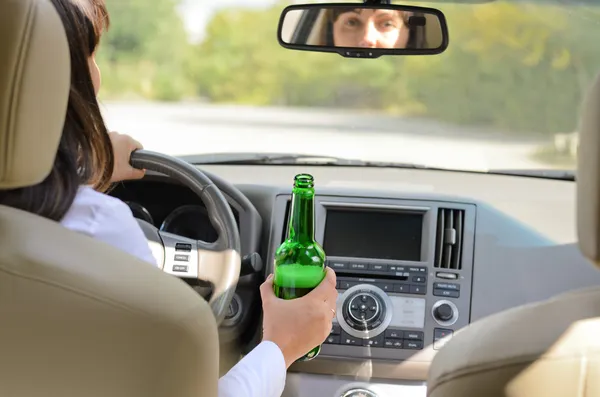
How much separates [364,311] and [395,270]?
192 mm

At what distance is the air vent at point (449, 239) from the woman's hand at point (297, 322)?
127 centimetres

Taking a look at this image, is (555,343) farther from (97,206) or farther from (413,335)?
(413,335)

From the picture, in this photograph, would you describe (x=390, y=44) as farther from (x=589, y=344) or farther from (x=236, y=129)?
(x=236, y=129)

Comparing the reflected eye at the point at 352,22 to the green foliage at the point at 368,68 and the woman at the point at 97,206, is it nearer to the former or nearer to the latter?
the woman at the point at 97,206

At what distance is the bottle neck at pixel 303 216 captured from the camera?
7.82 feet

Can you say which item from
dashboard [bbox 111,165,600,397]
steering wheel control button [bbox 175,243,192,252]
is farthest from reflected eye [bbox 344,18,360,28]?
steering wheel control button [bbox 175,243,192,252]

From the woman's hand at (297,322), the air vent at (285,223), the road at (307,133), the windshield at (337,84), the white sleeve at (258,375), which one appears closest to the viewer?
the white sleeve at (258,375)

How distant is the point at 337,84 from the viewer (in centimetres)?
1255

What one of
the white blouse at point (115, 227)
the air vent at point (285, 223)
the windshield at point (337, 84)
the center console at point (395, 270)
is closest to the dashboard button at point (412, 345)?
the center console at point (395, 270)

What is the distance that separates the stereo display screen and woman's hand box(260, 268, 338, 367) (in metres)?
1.23

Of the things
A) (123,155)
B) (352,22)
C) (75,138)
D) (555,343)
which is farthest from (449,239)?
(75,138)

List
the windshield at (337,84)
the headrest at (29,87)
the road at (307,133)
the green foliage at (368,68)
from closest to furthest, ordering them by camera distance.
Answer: the headrest at (29,87), the road at (307,133), the windshield at (337,84), the green foliage at (368,68)

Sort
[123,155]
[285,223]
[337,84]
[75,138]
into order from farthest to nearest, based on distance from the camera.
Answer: [337,84], [285,223], [123,155], [75,138]

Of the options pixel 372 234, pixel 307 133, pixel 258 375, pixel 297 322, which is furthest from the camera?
pixel 307 133
